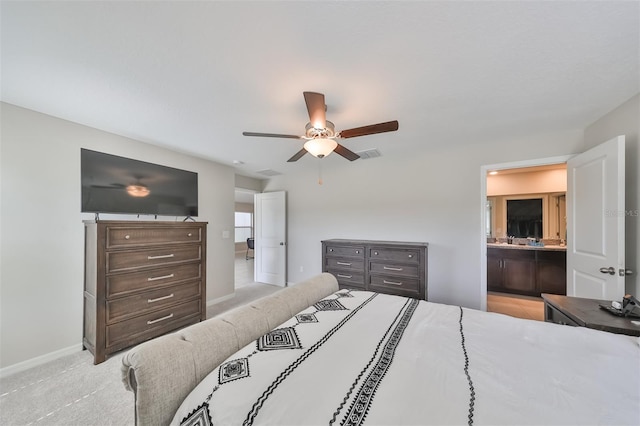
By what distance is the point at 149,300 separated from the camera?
2570mm

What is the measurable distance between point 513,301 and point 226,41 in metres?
5.13

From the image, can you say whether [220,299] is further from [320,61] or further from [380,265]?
[320,61]

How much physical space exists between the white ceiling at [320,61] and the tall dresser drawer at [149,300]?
6.09 ft

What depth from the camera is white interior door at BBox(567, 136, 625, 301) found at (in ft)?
6.32

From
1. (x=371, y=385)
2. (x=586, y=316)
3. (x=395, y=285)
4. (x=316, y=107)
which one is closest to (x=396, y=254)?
(x=395, y=285)

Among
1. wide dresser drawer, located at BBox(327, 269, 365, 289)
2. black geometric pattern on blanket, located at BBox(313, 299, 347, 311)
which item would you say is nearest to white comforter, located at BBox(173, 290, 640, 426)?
black geometric pattern on blanket, located at BBox(313, 299, 347, 311)

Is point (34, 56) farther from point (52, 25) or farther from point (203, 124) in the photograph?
point (203, 124)

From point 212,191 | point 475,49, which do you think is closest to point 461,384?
point 475,49

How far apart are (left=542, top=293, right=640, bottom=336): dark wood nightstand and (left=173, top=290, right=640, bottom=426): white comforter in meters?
0.29

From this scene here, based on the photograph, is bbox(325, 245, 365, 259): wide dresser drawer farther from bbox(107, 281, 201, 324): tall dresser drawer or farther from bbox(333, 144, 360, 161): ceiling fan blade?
bbox(107, 281, 201, 324): tall dresser drawer

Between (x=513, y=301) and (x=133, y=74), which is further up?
(x=133, y=74)

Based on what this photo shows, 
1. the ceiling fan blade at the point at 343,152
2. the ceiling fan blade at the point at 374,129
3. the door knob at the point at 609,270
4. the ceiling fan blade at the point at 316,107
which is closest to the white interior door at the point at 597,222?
the door knob at the point at 609,270

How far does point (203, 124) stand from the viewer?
2.47 meters

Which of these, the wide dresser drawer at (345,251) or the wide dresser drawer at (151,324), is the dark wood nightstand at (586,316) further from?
the wide dresser drawer at (151,324)
